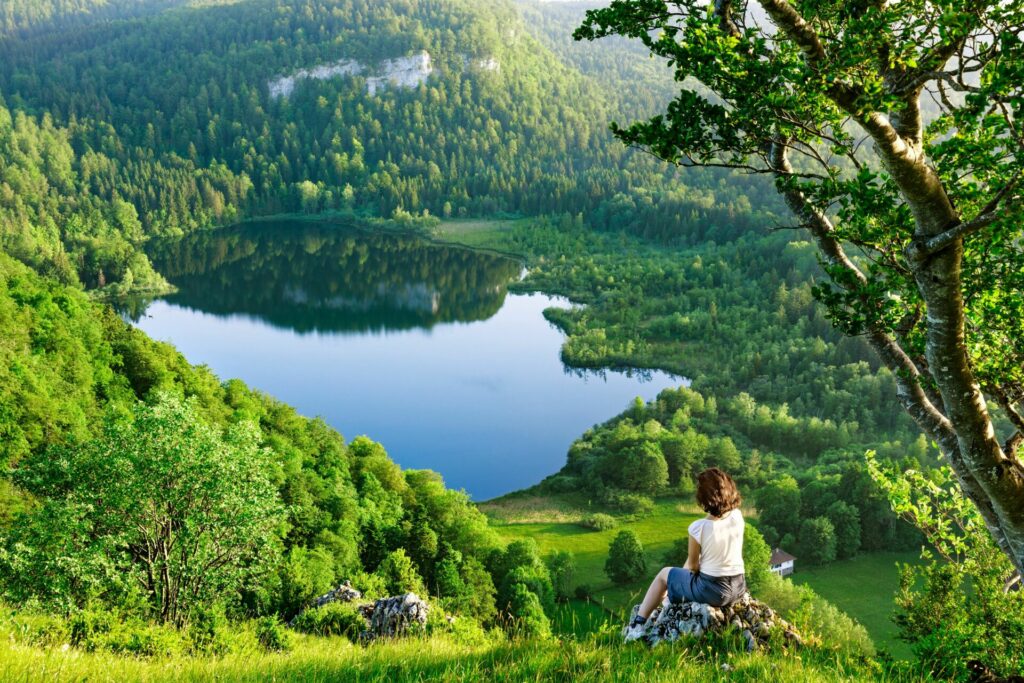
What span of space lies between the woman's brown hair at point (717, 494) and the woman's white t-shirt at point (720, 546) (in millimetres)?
94

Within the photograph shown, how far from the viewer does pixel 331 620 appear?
16375mm

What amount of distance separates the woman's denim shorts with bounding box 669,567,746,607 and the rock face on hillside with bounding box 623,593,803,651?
0.08m

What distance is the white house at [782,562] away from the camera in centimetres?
4059

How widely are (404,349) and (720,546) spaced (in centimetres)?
7516

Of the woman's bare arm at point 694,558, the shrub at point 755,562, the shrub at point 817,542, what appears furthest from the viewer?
the shrub at point 817,542

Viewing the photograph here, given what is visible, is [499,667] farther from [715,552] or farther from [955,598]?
[955,598]

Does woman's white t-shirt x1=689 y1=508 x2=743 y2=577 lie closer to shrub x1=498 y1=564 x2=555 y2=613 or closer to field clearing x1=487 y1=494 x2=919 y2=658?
shrub x1=498 y1=564 x2=555 y2=613

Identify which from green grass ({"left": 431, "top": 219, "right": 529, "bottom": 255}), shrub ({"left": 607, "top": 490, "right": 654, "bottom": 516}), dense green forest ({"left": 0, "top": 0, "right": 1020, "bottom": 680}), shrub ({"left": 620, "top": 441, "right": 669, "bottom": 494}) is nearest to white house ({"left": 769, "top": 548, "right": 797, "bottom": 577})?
dense green forest ({"left": 0, "top": 0, "right": 1020, "bottom": 680})

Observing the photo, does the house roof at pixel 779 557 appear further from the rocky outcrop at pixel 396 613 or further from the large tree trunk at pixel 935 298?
the large tree trunk at pixel 935 298

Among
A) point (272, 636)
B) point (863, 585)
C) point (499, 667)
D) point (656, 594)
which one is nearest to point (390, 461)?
point (272, 636)

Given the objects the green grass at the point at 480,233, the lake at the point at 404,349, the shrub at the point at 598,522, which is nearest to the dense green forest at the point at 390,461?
the shrub at the point at 598,522

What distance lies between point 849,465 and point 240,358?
182ft

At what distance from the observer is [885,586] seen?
4019cm

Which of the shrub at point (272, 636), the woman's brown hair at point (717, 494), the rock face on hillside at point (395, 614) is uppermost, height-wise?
the woman's brown hair at point (717, 494)
